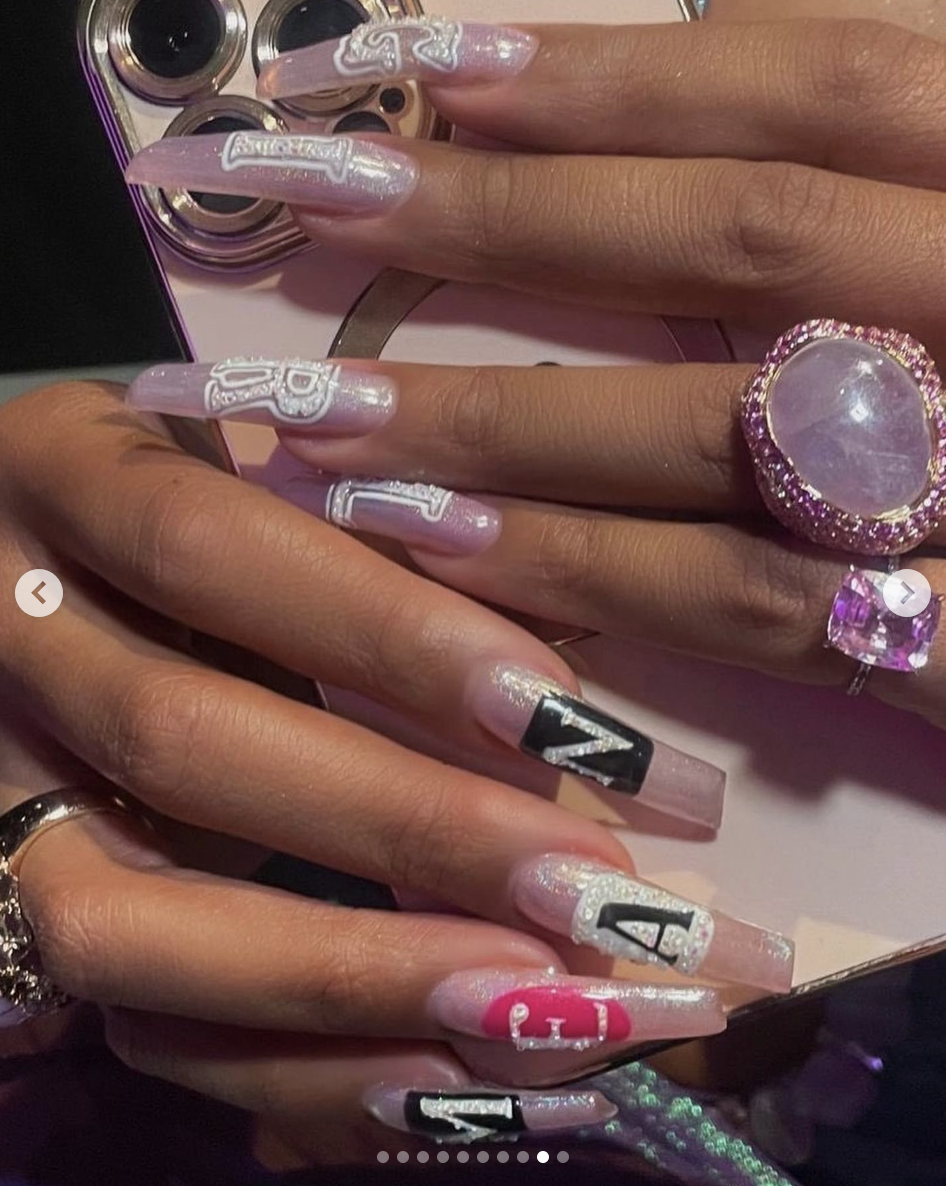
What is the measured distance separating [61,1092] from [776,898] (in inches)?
18.5

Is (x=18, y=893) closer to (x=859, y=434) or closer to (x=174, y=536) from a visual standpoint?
(x=174, y=536)

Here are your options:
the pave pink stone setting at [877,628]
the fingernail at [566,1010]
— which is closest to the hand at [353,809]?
the fingernail at [566,1010]

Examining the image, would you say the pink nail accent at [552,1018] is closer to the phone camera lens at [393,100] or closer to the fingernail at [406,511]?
the fingernail at [406,511]

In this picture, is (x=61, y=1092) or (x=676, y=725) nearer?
(x=676, y=725)

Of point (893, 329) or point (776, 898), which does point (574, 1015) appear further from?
point (893, 329)

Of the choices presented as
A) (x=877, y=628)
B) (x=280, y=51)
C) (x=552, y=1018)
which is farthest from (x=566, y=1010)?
(x=280, y=51)

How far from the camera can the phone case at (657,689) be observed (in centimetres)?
53

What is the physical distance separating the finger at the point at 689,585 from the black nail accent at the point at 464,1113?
0.23 m

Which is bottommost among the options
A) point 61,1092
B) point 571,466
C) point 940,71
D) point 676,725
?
point 61,1092

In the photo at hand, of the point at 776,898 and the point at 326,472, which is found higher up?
the point at 326,472

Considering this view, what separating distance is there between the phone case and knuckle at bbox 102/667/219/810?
0.08 metres

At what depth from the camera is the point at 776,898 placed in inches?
21.3

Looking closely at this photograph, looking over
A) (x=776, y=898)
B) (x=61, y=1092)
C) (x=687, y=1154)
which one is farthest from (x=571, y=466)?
(x=61, y=1092)

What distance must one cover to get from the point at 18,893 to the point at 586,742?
31 cm
